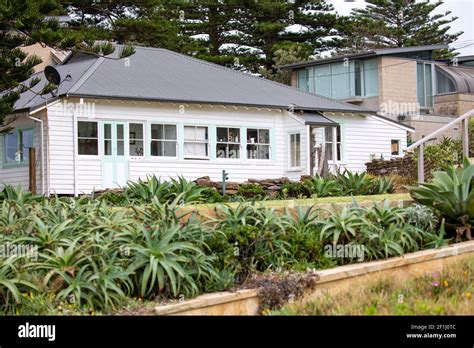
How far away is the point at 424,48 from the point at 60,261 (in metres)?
36.1

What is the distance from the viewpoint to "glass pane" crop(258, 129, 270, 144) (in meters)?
30.4

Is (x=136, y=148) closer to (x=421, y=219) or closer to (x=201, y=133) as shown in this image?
(x=201, y=133)

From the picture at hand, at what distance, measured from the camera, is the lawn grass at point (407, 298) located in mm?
7742

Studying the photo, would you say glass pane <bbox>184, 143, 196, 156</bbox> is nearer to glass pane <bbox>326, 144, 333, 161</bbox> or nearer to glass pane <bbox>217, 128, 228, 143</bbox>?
glass pane <bbox>217, 128, 228, 143</bbox>

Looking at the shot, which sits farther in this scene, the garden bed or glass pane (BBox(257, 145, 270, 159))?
glass pane (BBox(257, 145, 270, 159))

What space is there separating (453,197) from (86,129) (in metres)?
16.9

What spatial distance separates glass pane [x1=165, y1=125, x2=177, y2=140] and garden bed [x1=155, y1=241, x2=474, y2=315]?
18.1 m

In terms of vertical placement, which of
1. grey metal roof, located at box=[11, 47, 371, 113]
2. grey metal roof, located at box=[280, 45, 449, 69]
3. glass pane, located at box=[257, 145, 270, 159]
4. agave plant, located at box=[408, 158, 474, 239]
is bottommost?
agave plant, located at box=[408, 158, 474, 239]

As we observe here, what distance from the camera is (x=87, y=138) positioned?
87.5 feet

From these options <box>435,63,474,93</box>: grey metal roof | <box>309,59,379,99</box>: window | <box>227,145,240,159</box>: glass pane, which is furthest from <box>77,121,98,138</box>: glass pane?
<box>435,63,474,93</box>: grey metal roof

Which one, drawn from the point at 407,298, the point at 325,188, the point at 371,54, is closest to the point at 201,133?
the point at 325,188

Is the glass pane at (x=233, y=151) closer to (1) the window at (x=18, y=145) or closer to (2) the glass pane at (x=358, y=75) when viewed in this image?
(1) the window at (x=18, y=145)

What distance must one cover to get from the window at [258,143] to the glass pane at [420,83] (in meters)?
16.1

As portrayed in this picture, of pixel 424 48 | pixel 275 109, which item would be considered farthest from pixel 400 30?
pixel 275 109
